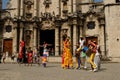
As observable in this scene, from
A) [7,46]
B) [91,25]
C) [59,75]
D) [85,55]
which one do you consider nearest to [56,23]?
[91,25]

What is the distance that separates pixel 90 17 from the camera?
3406 cm

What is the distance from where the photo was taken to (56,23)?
35.7 metres

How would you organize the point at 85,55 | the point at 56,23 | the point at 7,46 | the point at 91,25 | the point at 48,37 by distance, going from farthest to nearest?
the point at 48,37 → the point at 7,46 → the point at 56,23 → the point at 91,25 → the point at 85,55

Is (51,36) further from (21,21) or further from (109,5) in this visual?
(109,5)

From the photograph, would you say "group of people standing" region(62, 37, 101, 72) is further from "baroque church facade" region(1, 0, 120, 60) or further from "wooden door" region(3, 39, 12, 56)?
"wooden door" region(3, 39, 12, 56)

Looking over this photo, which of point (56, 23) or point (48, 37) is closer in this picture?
point (56, 23)

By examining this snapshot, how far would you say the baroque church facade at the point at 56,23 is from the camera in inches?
1300

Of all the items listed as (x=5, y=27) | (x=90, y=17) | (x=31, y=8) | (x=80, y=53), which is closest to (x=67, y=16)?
(x=90, y=17)

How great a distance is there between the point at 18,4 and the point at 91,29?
10.7 metres

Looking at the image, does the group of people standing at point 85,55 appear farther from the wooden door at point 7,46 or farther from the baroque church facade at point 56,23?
the wooden door at point 7,46

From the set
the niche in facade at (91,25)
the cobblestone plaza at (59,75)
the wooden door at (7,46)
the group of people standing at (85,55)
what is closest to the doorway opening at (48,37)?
the wooden door at (7,46)

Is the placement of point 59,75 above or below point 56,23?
below

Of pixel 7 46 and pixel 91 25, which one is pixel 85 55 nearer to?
pixel 91 25

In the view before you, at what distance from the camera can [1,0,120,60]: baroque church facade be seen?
3303 centimetres
